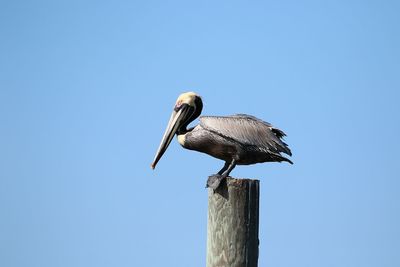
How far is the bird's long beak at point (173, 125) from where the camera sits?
6344mm

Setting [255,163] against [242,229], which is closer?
[242,229]

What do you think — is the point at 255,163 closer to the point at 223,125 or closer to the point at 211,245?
the point at 223,125

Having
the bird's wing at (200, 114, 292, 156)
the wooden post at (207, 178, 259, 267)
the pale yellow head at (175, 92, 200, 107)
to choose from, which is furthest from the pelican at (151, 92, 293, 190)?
the wooden post at (207, 178, 259, 267)

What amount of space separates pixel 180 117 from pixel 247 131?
81 cm

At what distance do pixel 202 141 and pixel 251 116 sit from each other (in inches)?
23.1

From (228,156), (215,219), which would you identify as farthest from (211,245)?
(228,156)

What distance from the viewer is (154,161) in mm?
6367

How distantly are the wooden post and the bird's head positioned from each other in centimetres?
141

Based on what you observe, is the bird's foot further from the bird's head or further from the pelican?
the bird's head

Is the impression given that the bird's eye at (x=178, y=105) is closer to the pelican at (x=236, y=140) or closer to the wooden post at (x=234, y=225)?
the pelican at (x=236, y=140)

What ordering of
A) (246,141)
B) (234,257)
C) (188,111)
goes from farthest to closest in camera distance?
(188,111) → (246,141) → (234,257)

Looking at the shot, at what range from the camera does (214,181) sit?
17.1 feet

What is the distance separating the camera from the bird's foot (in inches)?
202

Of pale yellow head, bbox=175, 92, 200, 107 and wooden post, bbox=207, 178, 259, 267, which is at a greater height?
pale yellow head, bbox=175, 92, 200, 107
